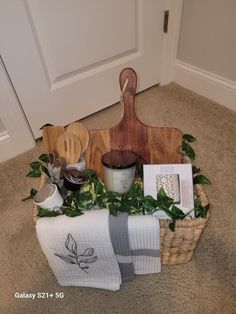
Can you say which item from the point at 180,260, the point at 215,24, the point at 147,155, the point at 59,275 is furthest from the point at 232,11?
the point at 59,275

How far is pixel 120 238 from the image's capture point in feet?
1.90

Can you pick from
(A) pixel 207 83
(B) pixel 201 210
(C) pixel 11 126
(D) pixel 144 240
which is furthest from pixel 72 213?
(A) pixel 207 83

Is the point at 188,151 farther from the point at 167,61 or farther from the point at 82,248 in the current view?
the point at 167,61

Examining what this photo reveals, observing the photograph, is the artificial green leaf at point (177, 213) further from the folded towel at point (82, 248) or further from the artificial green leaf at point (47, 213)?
the artificial green leaf at point (47, 213)

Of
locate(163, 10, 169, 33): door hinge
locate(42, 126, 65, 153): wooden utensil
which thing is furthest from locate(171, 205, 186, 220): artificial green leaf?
locate(163, 10, 169, 33): door hinge

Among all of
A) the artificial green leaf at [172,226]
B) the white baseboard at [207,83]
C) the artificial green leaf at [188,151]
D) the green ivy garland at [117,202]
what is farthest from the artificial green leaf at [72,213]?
the white baseboard at [207,83]

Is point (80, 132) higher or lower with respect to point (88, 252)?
higher

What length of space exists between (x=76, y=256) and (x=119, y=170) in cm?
24

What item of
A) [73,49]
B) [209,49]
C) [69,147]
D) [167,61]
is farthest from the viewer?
[167,61]

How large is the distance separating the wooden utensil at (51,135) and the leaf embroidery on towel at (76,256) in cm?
25

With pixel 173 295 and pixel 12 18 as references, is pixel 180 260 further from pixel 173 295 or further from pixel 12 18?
pixel 12 18

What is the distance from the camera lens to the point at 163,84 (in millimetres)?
1480

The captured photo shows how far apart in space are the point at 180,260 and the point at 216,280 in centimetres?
12

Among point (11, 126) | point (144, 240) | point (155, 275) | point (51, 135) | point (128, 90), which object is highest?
point (128, 90)
